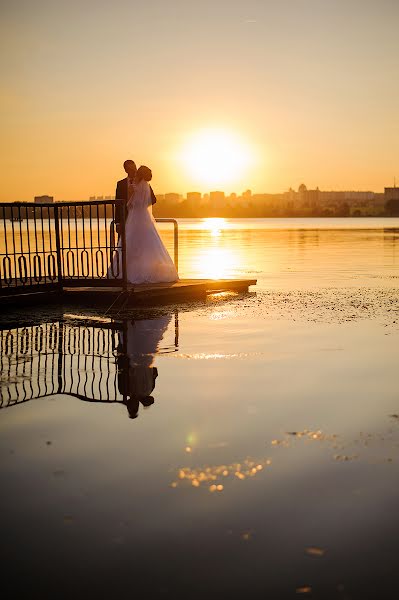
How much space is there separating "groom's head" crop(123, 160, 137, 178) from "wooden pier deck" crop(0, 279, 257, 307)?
8.16 ft

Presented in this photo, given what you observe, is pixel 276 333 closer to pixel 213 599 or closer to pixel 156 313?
pixel 156 313

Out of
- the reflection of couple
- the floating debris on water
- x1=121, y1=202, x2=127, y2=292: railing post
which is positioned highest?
x1=121, y1=202, x2=127, y2=292: railing post

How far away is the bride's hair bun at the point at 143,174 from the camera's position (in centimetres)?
1470

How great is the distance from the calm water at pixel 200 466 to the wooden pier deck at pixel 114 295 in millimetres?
4005

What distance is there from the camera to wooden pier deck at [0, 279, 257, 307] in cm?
1365

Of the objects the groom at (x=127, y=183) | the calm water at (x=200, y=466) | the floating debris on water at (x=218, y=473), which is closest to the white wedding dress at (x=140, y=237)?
the groom at (x=127, y=183)

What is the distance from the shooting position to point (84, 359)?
8.08 m

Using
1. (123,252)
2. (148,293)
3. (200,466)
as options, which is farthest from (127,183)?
(200,466)

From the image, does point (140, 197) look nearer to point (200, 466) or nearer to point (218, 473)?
point (200, 466)

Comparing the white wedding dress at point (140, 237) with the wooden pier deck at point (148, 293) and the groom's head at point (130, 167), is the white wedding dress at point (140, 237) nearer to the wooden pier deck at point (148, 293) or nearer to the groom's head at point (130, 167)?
the groom's head at point (130, 167)

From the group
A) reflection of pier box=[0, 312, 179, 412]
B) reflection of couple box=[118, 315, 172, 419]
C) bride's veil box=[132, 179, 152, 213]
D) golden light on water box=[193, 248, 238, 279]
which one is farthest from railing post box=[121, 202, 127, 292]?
golden light on water box=[193, 248, 238, 279]

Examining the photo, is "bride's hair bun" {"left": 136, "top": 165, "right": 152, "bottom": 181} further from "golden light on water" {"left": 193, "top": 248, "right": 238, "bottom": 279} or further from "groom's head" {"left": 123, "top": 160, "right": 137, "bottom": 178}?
"golden light on water" {"left": 193, "top": 248, "right": 238, "bottom": 279}

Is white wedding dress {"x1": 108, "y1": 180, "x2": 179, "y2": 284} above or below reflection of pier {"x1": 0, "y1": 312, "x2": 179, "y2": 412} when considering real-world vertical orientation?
above

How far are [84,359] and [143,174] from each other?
7.50 metres
